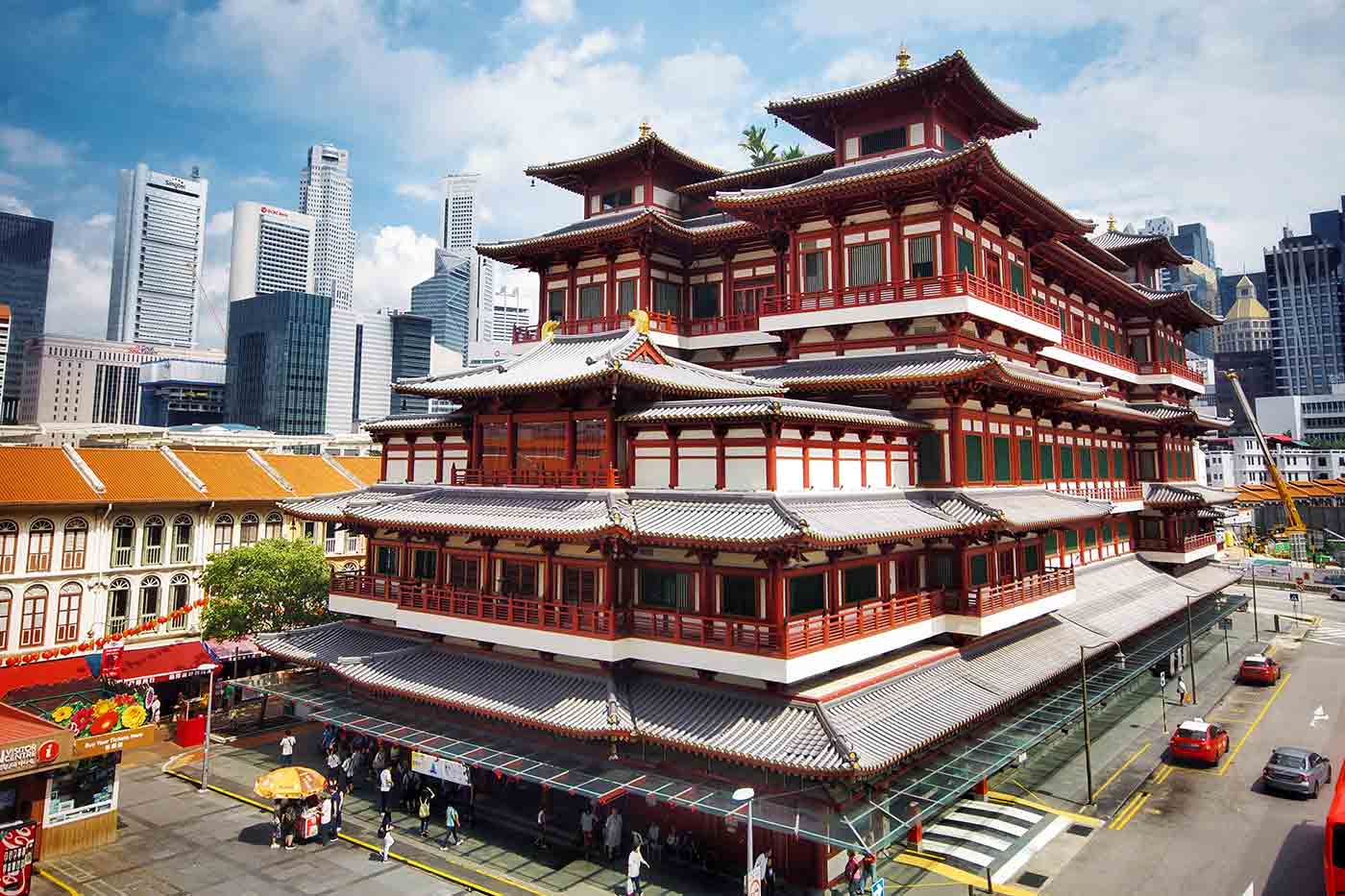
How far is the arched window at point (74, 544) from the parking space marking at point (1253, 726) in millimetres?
60630

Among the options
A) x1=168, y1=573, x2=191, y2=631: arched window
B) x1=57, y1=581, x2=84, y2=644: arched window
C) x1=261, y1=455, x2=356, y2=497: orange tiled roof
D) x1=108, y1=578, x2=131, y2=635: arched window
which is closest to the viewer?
x1=57, y1=581, x2=84, y2=644: arched window

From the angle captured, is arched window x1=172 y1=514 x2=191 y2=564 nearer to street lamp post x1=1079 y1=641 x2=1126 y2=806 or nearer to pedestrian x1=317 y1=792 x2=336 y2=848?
pedestrian x1=317 y1=792 x2=336 y2=848

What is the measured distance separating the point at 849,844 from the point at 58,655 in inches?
1810

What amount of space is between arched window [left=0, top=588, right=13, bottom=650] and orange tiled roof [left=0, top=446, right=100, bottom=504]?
5156 millimetres

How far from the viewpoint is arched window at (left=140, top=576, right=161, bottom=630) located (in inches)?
1962

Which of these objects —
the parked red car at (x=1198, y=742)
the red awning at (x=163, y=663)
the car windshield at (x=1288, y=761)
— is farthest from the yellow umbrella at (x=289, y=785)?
the car windshield at (x=1288, y=761)

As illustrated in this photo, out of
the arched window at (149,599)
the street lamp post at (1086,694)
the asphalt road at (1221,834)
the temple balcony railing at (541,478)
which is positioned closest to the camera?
the asphalt road at (1221,834)

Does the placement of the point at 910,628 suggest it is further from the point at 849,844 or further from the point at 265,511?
the point at 265,511

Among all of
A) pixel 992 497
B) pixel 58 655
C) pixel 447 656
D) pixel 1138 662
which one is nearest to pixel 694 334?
pixel 992 497

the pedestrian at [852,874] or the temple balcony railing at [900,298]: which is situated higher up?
the temple balcony railing at [900,298]

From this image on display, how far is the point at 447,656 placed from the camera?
1291 inches

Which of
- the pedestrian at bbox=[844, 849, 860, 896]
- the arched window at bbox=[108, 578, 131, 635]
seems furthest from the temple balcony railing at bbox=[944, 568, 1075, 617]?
the arched window at bbox=[108, 578, 131, 635]

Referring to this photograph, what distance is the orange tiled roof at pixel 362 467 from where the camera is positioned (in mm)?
66425

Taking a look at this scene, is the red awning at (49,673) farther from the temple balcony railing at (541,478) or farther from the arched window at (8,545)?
the temple balcony railing at (541,478)
